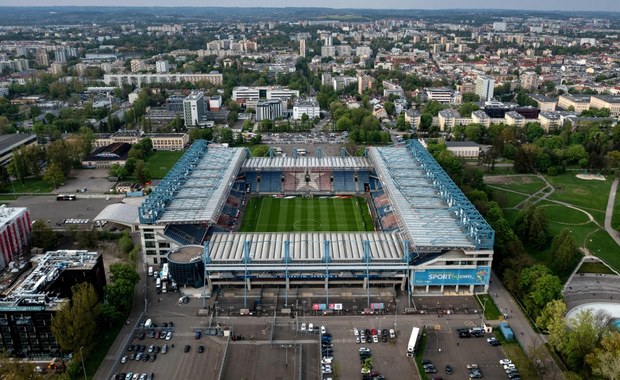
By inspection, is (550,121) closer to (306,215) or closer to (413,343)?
(306,215)

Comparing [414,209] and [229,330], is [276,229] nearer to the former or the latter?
[414,209]

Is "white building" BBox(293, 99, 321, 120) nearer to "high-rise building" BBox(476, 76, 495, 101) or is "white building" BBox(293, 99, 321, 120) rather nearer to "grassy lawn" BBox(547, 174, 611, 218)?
"high-rise building" BBox(476, 76, 495, 101)

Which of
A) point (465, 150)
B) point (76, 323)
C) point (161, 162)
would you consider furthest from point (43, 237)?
point (465, 150)

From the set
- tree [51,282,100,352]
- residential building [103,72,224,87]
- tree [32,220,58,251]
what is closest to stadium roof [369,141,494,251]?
tree [51,282,100,352]

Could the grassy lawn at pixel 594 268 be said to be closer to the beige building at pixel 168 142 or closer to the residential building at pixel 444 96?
the beige building at pixel 168 142

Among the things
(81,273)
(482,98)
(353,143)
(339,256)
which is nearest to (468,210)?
(339,256)
